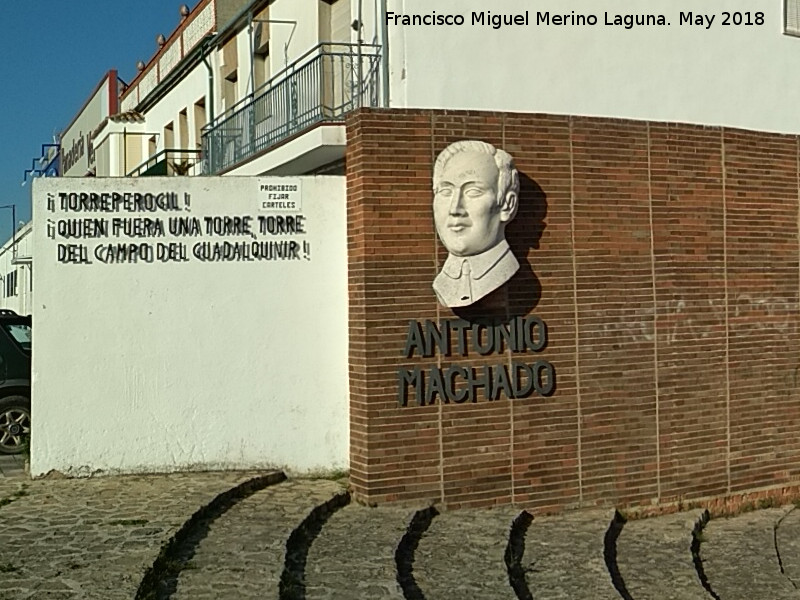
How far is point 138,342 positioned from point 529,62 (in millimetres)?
5885

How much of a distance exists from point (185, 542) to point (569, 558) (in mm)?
2767

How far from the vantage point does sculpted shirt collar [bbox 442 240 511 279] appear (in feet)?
27.1

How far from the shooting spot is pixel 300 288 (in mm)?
8969

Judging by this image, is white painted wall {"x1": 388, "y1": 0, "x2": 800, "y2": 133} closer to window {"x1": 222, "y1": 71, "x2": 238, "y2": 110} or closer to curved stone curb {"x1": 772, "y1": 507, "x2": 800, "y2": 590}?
curved stone curb {"x1": 772, "y1": 507, "x2": 800, "y2": 590}

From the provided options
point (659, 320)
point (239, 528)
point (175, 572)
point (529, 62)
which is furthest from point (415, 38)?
point (175, 572)

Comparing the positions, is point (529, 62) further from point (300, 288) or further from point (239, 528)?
point (239, 528)

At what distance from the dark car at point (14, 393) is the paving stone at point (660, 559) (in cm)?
625

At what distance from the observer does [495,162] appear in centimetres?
830

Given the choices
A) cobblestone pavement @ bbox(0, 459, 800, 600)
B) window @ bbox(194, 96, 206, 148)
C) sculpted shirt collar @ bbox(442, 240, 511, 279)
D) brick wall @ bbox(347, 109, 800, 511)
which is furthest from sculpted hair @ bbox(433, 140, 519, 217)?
window @ bbox(194, 96, 206, 148)

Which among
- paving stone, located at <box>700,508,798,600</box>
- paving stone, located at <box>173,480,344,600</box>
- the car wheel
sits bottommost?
paving stone, located at <box>700,508,798,600</box>

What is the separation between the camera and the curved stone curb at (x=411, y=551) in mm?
6477

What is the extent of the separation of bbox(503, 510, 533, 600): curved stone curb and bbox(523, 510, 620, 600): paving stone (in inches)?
1.8

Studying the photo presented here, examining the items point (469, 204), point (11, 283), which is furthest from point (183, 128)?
point (11, 283)

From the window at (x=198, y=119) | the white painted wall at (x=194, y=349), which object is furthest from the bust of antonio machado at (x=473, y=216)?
the window at (x=198, y=119)
